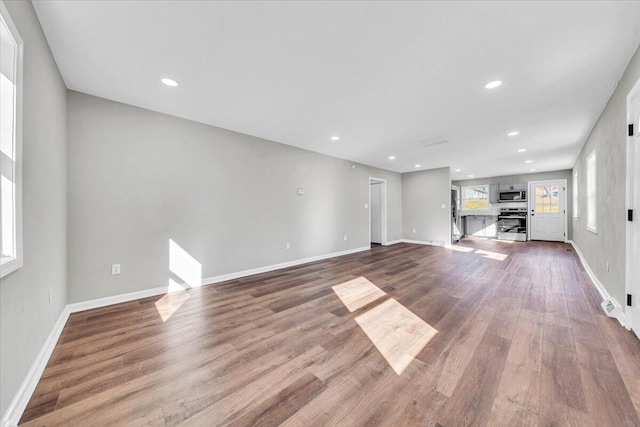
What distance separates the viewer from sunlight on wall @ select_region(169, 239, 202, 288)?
3.27 m

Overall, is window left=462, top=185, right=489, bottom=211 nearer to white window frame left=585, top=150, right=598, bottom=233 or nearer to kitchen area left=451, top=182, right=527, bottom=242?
kitchen area left=451, top=182, right=527, bottom=242

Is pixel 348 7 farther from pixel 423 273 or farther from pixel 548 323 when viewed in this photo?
pixel 423 273

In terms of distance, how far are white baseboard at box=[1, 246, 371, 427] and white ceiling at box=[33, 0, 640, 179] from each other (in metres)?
2.34

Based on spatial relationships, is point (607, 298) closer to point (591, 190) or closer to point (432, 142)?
point (591, 190)

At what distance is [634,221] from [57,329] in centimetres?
515

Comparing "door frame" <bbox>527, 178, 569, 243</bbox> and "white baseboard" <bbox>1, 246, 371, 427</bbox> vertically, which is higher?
"door frame" <bbox>527, 178, 569, 243</bbox>

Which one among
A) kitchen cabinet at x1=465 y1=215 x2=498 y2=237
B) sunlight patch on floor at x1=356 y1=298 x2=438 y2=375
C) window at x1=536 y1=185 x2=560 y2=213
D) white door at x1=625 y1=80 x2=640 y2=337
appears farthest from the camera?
kitchen cabinet at x1=465 y1=215 x2=498 y2=237

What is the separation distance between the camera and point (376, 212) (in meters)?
7.62

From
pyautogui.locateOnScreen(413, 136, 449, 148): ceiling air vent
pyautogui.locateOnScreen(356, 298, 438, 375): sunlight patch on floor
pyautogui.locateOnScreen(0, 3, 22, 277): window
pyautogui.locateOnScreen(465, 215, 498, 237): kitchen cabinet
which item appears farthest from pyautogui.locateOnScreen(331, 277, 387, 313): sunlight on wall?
pyautogui.locateOnScreen(465, 215, 498, 237): kitchen cabinet

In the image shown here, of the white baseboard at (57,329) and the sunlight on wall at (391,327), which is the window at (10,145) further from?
the sunlight on wall at (391,327)

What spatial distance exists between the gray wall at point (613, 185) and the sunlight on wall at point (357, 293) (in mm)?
2352

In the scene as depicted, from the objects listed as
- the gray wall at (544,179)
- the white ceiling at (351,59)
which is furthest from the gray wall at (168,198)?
the gray wall at (544,179)

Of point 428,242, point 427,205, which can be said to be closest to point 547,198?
point 427,205

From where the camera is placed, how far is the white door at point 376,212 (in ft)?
24.6
